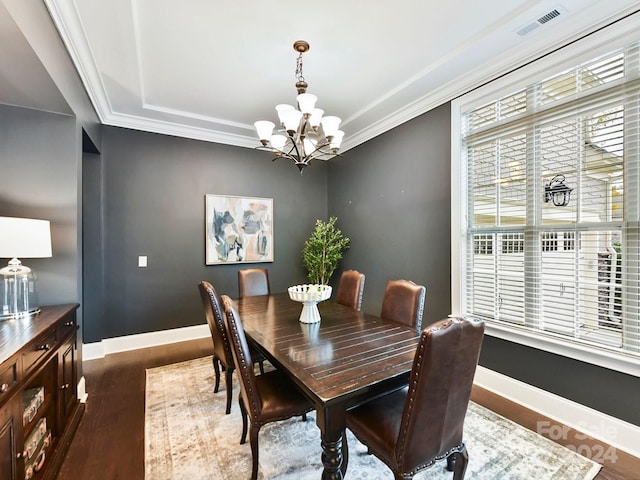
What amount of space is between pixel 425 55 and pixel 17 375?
342 cm

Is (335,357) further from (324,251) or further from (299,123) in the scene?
(324,251)

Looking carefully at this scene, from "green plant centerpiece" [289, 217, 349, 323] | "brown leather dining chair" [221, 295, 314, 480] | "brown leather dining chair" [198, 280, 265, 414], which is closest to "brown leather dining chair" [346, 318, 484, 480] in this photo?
"brown leather dining chair" [221, 295, 314, 480]

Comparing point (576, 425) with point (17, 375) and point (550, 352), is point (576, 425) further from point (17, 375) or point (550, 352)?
point (17, 375)

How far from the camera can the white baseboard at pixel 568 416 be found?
186 centimetres

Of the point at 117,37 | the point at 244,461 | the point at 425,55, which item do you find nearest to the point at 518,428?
the point at 244,461

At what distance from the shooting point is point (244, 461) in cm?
178

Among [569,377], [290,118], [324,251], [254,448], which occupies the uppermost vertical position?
[290,118]

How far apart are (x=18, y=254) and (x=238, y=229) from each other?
2.58m

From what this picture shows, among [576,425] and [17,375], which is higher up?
[17,375]

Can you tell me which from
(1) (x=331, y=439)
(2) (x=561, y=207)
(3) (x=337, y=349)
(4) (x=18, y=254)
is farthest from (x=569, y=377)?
(4) (x=18, y=254)

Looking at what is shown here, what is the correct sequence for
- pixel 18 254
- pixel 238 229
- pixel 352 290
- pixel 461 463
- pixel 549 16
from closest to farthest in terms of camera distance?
pixel 461 463
pixel 18 254
pixel 549 16
pixel 352 290
pixel 238 229

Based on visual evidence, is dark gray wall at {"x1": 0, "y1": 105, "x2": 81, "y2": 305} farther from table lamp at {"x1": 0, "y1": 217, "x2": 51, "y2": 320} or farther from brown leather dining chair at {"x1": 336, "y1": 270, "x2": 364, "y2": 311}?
brown leather dining chair at {"x1": 336, "y1": 270, "x2": 364, "y2": 311}

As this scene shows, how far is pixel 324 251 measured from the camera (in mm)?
4430

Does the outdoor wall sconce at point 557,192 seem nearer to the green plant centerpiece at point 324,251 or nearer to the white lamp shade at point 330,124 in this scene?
the white lamp shade at point 330,124
